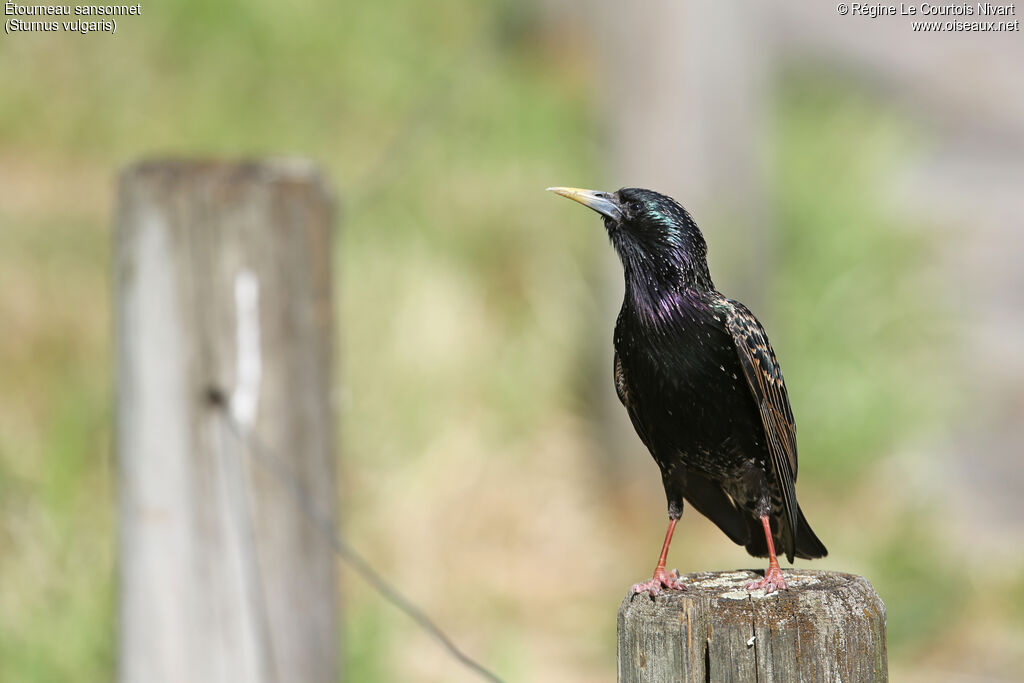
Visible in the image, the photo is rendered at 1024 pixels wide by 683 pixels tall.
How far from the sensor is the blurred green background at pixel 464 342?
5.55m

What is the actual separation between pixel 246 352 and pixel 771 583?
168cm

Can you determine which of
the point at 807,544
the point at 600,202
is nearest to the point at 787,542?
the point at 807,544

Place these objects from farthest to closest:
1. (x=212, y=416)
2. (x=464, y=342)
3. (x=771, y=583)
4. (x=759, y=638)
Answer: (x=464, y=342) < (x=212, y=416) < (x=771, y=583) < (x=759, y=638)

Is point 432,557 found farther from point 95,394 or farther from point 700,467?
point 700,467

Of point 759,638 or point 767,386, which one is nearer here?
point 759,638

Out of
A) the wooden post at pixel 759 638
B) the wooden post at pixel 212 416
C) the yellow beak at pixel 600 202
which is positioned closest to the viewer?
the wooden post at pixel 759 638

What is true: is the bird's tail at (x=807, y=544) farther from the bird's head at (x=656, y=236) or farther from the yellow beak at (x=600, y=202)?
the yellow beak at (x=600, y=202)

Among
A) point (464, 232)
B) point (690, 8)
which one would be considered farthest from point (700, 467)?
point (464, 232)

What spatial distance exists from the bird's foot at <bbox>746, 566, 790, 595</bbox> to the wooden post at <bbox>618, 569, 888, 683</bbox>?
70mm

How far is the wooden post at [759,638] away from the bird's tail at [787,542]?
59 cm

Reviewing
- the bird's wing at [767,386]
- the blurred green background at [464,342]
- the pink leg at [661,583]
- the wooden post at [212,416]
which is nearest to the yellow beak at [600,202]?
the bird's wing at [767,386]

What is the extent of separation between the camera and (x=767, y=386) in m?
2.42

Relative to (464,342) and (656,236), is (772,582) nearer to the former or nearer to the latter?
(656,236)

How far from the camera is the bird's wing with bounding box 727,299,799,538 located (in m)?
2.37
